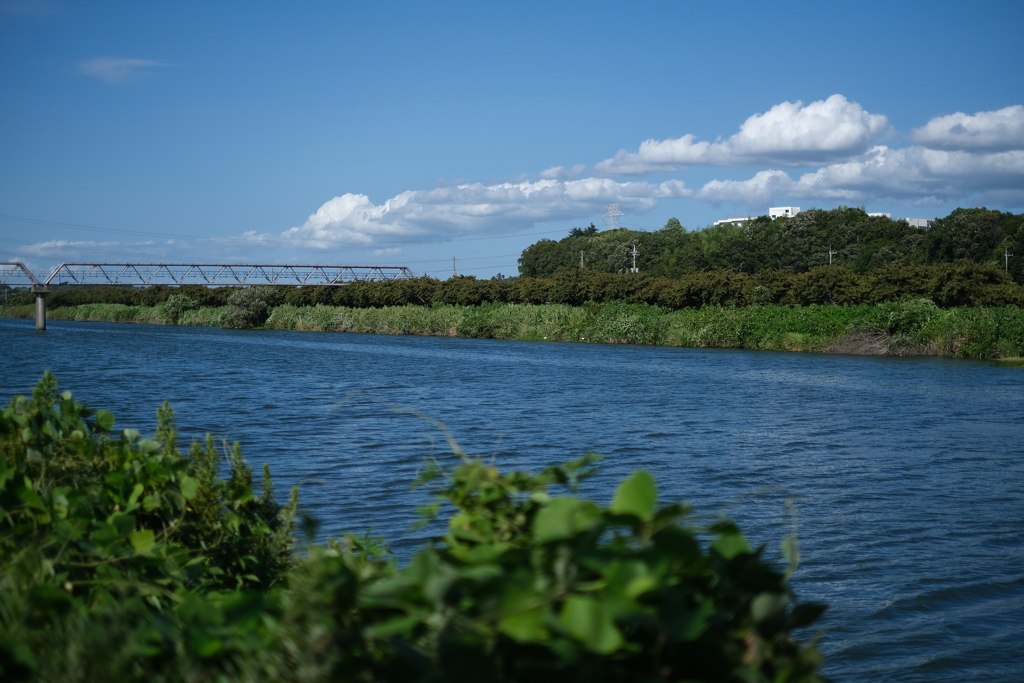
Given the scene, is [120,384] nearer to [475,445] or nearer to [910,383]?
[475,445]

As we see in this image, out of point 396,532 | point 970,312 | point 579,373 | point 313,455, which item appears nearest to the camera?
point 396,532

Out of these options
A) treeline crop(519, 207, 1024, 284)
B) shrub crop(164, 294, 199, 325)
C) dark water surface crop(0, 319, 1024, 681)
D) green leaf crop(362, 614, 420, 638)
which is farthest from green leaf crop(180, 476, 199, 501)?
shrub crop(164, 294, 199, 325)

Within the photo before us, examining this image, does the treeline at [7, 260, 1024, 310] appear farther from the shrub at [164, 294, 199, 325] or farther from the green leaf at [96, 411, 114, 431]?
the green leaf at [96, 411, 114, 431]

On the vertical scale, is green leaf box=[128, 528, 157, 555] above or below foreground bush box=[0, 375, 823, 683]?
below

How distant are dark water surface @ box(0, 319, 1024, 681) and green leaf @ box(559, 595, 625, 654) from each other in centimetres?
68

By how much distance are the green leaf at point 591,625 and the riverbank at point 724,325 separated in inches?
1502

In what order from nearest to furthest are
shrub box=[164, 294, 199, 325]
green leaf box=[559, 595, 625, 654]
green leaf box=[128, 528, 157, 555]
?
1. green leaf box=[559, 595, 625, 654]
2. green leaf box=[128, 528, 157, 555]
3. shrub box=[164, 294, 199, 325]

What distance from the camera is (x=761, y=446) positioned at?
1462cm

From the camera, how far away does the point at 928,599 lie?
7094mm

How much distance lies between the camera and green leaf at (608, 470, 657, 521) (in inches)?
74.2

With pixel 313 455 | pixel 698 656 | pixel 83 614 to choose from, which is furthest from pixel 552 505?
pixel 313 455

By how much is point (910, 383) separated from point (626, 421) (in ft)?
42.6

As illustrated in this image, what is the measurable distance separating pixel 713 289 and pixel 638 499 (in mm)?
52364

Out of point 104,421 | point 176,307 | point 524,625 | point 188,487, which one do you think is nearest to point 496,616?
point 524,625
